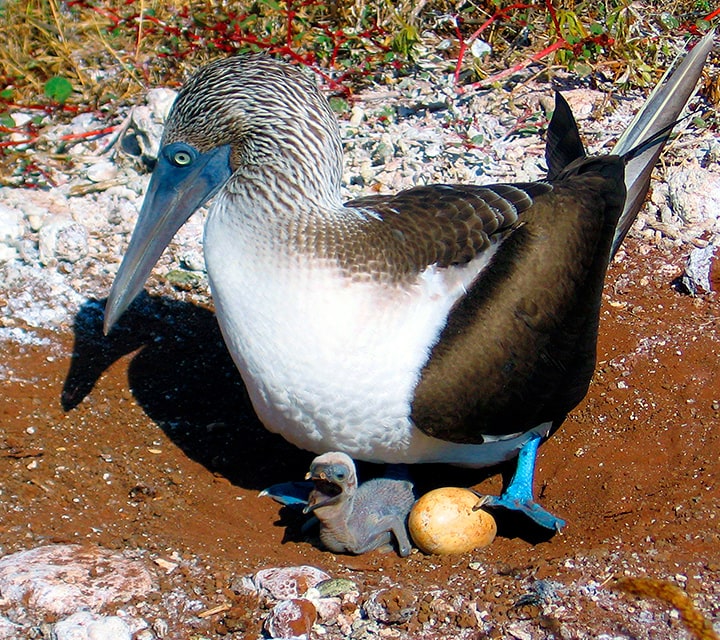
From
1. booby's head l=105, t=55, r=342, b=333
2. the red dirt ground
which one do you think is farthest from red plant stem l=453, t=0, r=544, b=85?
booby's head l=105, t=55, r=342, b=333

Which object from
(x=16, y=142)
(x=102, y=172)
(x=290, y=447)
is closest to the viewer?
(x=290, y=447)

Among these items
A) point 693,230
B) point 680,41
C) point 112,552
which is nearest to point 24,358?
point 112,552

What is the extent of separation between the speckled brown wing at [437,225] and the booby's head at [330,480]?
2.38 ft

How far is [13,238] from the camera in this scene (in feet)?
18.4

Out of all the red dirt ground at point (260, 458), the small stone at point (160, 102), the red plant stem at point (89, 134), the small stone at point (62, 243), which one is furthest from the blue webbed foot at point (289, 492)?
the red plant stem at point (89, 134)

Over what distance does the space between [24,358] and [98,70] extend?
8.58 feet

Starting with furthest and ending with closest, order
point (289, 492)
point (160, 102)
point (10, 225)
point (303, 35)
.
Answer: point (303, 35) → point (160, 102) → point (10, 225) → point (289, 492)

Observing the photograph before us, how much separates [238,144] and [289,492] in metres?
1.47

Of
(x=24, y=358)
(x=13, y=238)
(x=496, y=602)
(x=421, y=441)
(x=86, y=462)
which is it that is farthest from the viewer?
(x=13, y=238)

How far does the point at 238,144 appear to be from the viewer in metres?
4.09

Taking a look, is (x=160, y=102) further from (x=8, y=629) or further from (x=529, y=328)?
(x=8, y=629)

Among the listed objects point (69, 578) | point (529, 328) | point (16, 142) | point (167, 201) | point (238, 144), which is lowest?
point (16, 142)

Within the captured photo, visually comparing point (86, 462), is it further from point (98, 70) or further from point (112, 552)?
point (98, 70)

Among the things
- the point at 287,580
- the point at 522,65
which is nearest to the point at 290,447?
the point at 287,580
